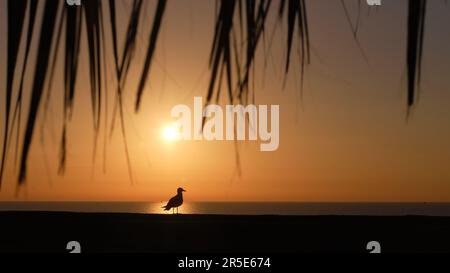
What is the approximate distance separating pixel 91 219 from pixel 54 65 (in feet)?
15.6

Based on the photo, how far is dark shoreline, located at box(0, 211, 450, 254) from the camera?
637 cm

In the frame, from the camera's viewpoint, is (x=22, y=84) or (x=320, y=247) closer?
(x=22, y=84)

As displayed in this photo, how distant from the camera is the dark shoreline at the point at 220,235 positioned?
637 centimetres

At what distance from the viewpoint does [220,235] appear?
6453 millimetres

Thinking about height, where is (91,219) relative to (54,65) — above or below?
above

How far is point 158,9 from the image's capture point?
8.07 ft

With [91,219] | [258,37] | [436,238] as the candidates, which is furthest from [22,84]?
[436,238]

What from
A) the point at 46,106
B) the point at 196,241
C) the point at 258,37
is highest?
the point at 196,241
